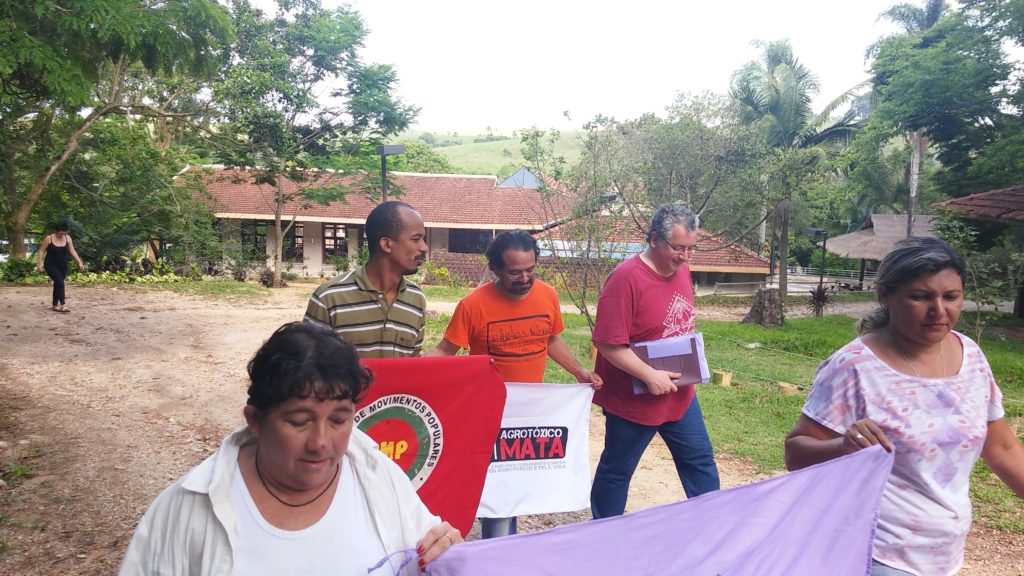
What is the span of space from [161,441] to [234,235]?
78.7 ft

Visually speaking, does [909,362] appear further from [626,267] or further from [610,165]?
[610,165]

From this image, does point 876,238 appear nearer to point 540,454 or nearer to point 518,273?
point 540,454

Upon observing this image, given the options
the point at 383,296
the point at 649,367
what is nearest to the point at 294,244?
the point at 383,296

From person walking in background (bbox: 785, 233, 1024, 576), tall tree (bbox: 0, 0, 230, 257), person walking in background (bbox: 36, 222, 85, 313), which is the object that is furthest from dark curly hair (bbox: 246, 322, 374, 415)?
person walking in background (bbox: 36, 222, 85, 313)


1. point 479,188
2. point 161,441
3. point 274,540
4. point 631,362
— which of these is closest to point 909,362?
point 631,362

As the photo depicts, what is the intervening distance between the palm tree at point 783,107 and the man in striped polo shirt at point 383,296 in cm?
2273

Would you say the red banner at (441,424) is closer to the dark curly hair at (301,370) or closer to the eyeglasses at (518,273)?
the eyeglasses at (518,273)

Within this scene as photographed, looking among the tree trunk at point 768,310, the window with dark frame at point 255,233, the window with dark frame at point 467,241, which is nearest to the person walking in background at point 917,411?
the tree trunk at point 768,310

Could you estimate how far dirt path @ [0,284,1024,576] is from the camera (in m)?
4.05

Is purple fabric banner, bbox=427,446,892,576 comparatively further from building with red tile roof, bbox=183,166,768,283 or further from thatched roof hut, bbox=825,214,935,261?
thatched roof hut, bbox=825,214,935,261

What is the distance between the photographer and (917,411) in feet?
6.73

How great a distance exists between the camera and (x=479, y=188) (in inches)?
1201

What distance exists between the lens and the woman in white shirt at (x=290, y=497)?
142cm

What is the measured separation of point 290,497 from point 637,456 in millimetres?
2265
